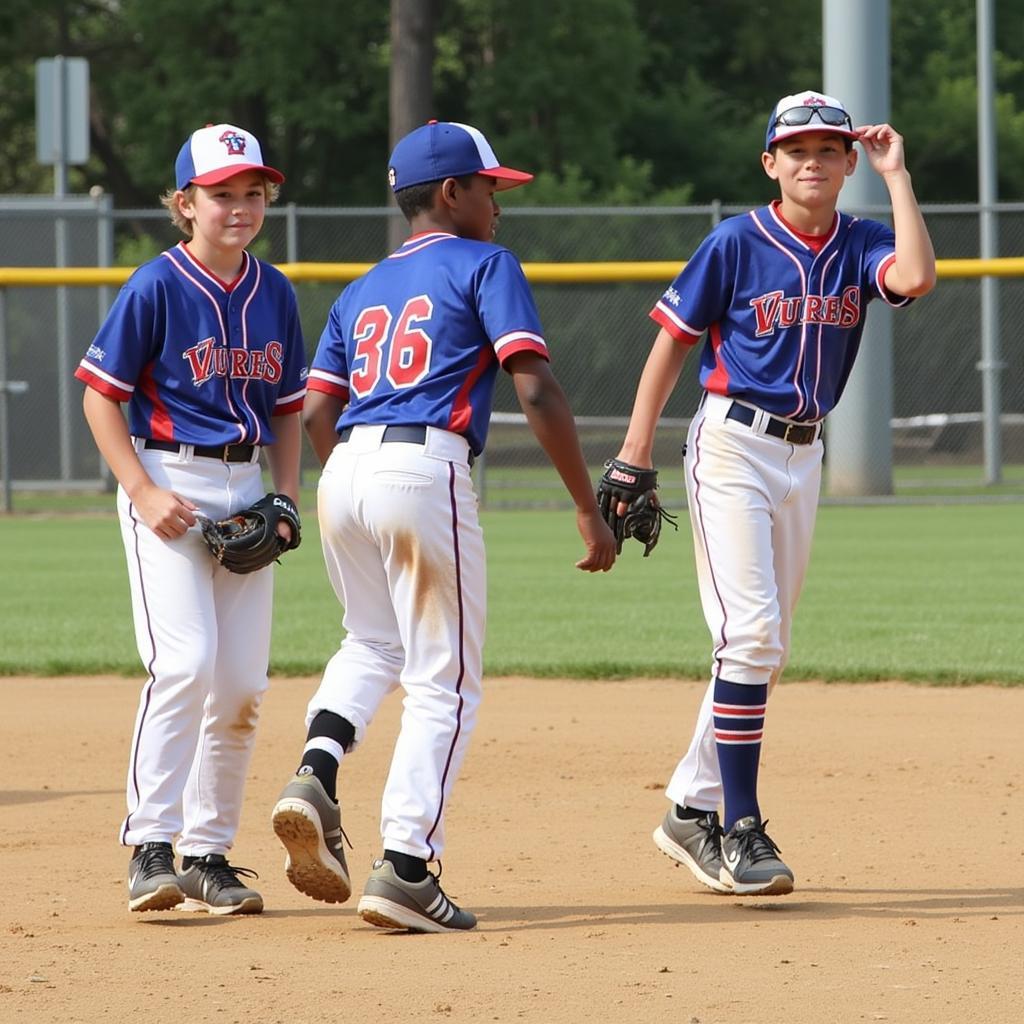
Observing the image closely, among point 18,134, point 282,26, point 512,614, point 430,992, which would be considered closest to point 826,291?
point 430,992

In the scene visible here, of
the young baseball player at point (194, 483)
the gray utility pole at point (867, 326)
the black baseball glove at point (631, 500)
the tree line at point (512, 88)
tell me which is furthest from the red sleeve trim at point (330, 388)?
the tree line at point (512, 88)

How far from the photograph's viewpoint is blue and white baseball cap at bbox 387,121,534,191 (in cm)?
396

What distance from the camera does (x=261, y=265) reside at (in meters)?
4.29

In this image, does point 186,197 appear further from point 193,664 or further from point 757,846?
point 757,846

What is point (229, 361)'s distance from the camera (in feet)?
13.5

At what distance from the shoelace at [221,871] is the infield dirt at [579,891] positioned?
3.6 inches

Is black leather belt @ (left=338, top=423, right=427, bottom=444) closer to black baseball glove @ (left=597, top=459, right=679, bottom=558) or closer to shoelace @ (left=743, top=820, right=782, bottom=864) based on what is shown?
black baseball glove @ (left=597, top=459, right=679, bottom=558)

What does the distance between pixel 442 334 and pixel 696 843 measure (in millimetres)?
1434

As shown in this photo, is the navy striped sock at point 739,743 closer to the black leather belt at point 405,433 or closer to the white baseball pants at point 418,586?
the white baseball pants at point 418,586

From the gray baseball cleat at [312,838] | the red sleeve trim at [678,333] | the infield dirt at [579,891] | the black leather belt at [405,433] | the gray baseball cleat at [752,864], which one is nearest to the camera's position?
the infield dirt at [579,891]

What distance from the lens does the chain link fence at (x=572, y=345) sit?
51.9 ft

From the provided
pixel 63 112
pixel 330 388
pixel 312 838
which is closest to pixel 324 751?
pixel 312 838

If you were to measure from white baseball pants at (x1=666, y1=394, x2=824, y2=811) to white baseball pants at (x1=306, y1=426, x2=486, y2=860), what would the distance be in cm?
68

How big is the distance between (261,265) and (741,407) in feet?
3.89
